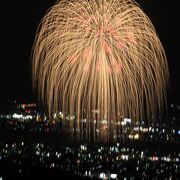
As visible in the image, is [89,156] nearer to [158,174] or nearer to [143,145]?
[158,174]

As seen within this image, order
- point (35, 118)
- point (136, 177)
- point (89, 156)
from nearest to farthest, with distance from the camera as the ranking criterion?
point (136, 177)
point (89, 156)
point (35, 118)

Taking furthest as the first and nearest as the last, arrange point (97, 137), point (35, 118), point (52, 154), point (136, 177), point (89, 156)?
point (35, 118), point (97, 137), point (52, 154), point (89, 156), point (136, 177)

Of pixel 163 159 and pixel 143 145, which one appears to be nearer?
pixel 163 159

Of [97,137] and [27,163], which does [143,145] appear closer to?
[97,137]

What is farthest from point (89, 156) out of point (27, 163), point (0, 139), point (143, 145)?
point (0, 139)

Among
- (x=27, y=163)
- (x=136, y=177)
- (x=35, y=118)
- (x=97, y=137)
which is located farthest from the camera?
(x=35, y=118)

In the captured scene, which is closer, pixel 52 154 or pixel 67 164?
pixel 67 164

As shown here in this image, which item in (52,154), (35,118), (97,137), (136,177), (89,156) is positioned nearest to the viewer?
(136,177)

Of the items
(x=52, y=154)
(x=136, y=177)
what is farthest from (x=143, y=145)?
(x=136, y=177)
